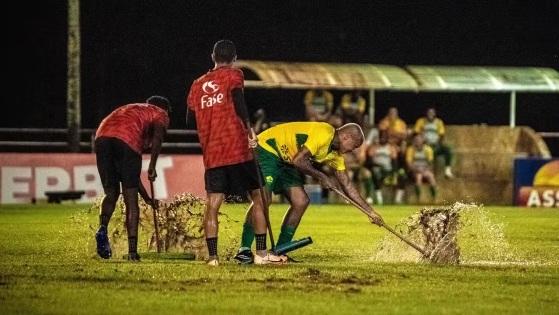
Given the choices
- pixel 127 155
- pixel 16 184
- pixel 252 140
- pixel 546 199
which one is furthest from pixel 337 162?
pixel 546 199

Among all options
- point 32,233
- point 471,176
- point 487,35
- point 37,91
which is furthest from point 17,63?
point 32,233

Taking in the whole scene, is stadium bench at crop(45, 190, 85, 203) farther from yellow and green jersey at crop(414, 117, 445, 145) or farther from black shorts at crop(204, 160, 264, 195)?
black shorts at crop(204, 160, 264, 195)

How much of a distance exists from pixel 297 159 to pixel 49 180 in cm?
1542

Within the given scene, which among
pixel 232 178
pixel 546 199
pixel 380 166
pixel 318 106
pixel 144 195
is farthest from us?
pixel 380 166

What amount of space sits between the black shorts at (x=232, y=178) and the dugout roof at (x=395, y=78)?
18035 mm

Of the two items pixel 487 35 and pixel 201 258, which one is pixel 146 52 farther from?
pixel 201 258

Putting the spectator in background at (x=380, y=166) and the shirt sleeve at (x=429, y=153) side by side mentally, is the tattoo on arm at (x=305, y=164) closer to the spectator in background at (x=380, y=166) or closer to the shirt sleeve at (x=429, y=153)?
the spectator in background at (x=380, y=166)

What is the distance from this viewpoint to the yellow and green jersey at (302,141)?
13.0 meters

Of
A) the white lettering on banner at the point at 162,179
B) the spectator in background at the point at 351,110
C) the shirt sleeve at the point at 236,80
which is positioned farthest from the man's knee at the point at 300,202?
the spectator in background at the point at 351,110

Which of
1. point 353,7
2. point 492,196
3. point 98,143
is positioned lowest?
point 492,196

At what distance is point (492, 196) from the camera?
104ft

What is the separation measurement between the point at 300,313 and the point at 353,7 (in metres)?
41.8

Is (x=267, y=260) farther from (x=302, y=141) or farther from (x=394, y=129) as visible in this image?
(x=394, y=129)

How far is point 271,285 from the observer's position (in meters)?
10.7
